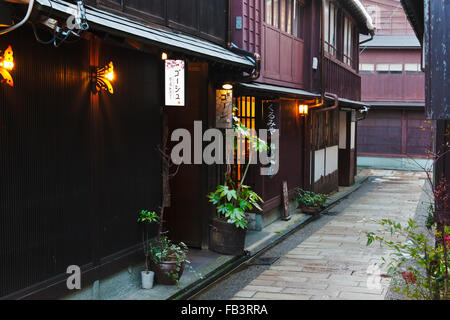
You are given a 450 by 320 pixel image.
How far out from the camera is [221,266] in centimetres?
1238

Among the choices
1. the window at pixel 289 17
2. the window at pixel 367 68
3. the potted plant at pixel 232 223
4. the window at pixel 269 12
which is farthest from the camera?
the window at pixel 367 68

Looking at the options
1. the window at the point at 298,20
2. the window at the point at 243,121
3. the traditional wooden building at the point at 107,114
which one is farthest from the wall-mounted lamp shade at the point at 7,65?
the window at the point at 298,20

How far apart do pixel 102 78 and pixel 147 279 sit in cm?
364

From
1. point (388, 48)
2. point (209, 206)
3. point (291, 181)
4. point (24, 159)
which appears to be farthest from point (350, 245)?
point (388, 48)

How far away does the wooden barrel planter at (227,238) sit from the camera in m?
13.3

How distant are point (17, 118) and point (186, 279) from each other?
188 inches

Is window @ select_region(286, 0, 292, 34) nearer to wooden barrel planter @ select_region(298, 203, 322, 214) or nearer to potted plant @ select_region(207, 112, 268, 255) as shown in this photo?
wooden barrel planter @ select_region(298, 203, 322, 214)

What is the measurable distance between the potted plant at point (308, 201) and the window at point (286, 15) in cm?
574

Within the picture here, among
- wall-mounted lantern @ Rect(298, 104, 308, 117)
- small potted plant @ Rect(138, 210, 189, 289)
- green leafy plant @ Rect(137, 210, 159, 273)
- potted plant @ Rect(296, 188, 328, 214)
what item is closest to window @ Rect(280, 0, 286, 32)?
wall-mounted lantern @ Rect(298, 104, 308, 117)

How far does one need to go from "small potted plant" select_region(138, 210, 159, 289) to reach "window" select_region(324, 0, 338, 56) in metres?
14.3

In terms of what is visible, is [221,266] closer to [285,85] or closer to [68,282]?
[68,282]

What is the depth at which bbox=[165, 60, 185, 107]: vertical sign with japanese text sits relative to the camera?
1144 centimetres

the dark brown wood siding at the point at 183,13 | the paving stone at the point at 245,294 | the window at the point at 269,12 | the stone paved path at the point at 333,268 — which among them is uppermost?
the window at the point at 269,12

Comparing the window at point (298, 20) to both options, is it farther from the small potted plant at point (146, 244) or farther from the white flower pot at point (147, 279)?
the white flower pot at point (147, 279)
